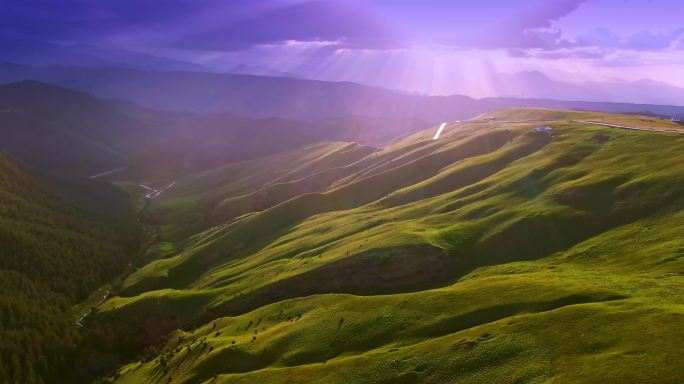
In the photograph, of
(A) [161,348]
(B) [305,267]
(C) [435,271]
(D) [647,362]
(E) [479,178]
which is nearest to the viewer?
(D) [647,362]

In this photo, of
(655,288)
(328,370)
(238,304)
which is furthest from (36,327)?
(655,288)

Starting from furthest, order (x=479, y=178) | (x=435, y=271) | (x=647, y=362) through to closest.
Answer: (x=479, y=178)
(x=435, y=271)
(x=647, y=362)

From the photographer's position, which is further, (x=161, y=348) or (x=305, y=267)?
(x=305, y=267)

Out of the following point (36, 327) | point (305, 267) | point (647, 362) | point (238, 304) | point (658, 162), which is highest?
point (658, 162)

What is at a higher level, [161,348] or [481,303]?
[481,303]

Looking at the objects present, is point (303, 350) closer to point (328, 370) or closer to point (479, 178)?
point (328, 370)

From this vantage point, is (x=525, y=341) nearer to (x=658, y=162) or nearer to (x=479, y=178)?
(x=658, y=162)

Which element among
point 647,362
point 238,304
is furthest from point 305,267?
point 647,362
